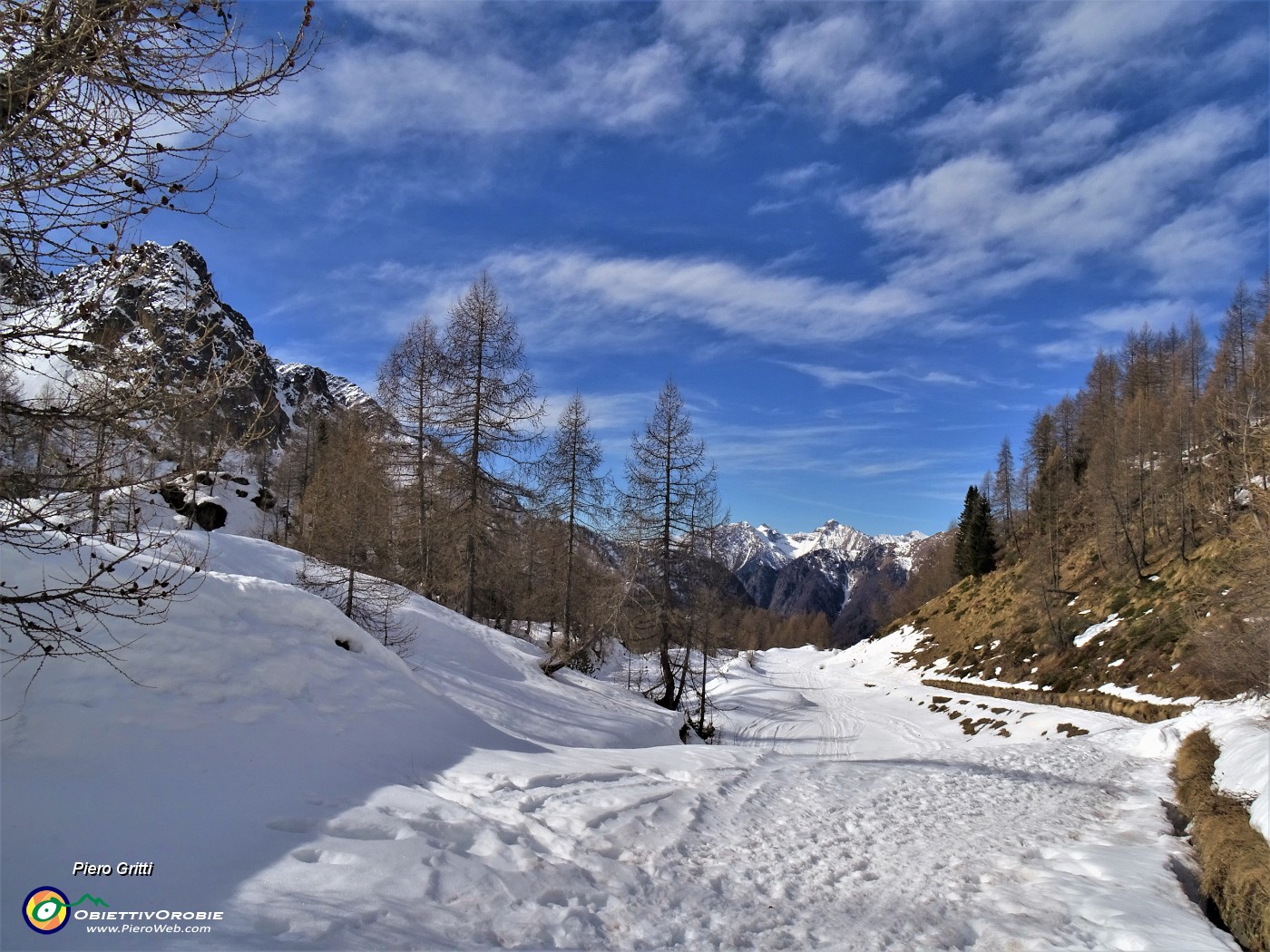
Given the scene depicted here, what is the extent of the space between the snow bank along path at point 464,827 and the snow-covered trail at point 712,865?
1.1 inches

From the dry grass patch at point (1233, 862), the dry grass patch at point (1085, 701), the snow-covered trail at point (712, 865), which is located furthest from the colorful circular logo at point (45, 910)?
the dry grass patch at point (1085, 701)

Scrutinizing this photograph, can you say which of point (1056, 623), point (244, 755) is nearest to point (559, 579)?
point (244, 755)

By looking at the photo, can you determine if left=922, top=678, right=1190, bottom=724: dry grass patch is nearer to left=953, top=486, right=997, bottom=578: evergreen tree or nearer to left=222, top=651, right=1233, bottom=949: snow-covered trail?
left=222, top=651, right=1233, bottom=949: snow-covered trail

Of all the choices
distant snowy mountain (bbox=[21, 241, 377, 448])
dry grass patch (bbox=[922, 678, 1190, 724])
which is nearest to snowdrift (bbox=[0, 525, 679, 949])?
distant snowy mountain (bbox=[21, 241, 377, 448])

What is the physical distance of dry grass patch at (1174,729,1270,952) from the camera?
5.18 metres

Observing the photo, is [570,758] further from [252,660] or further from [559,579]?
[559,579]

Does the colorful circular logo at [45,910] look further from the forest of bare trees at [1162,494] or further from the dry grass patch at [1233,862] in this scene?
the forest of bare trees at [1162,494]

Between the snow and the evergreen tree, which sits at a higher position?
A: the evergreen tree

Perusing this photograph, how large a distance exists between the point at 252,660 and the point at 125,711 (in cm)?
160

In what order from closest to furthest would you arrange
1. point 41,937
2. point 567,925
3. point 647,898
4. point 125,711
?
point 41,937
point 567,925
point 647,898
point 125,711

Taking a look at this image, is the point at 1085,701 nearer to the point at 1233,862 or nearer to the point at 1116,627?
the point at 1116,627

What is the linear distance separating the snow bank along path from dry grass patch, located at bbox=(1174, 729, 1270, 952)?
301 millimetres

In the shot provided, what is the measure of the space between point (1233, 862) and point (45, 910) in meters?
8.97

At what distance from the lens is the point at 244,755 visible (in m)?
5.73
